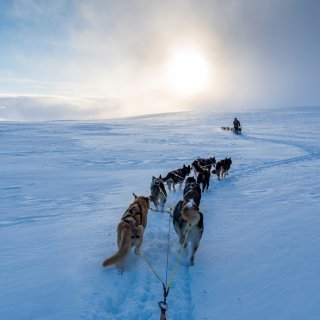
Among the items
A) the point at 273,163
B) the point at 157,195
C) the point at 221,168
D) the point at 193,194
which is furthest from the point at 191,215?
the point at 273,163

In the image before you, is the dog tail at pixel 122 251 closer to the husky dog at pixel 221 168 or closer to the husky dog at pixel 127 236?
the husky dog at pixel 127 236

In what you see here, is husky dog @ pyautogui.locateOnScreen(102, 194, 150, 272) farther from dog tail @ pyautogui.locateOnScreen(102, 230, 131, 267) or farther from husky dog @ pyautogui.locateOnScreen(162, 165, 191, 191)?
husky dog @ pyautogui.locateOnScreen(162, 165, 191, 191)

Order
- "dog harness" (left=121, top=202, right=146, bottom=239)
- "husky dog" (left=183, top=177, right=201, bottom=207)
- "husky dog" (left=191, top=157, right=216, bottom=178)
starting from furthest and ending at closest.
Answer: "husky dog" (left=191, top=157, right=216, bottom=178) → "husky dog" (left=183, top=177, right=201, bottom=207) → "dog harness" (left=121, top=202, right=146, bottom=239)

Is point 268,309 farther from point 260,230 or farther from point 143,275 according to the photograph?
point 260,230

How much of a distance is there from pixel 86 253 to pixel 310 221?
154 inches

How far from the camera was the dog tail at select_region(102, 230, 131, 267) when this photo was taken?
3.52 m

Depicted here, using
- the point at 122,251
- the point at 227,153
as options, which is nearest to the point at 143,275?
the point at 122,251

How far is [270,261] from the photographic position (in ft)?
13.2

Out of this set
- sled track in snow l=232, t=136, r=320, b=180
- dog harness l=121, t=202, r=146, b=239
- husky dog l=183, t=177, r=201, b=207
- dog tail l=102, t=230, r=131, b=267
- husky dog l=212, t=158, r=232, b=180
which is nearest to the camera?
dog tail l=102, t=230, r=131, b=267

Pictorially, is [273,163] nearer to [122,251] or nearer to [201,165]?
[201,165]

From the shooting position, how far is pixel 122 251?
359cm

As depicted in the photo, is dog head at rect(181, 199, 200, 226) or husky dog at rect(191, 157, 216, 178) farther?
husky dog at rect(191, 157, 216, 178)

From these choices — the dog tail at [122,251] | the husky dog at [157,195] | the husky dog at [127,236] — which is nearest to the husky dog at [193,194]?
the husky dog at [157,195]

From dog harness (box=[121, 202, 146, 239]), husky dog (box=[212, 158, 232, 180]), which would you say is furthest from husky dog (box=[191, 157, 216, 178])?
dog harness (box=[121, 202, 146, 239])
